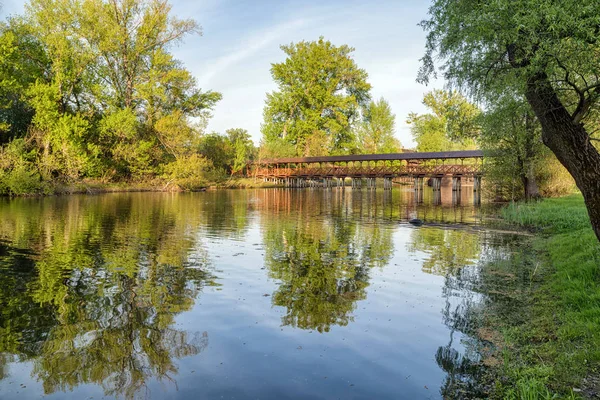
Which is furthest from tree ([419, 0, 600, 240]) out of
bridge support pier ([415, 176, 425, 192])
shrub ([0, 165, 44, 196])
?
bridge support pier ([415, 176, 425, 192])

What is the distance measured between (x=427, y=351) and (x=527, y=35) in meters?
6.26

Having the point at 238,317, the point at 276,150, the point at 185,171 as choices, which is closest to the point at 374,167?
the point at 276,150

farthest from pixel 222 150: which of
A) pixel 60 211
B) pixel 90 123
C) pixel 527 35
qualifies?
pixel 527 35

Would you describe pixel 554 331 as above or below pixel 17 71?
below

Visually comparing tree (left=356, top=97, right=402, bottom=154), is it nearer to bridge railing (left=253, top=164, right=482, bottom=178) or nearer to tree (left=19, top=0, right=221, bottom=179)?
bridge railing (left=253, top=164, right=482, bottom=178)

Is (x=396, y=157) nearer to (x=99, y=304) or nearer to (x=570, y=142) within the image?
(x=570, y=142)

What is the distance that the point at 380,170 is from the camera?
62844mm

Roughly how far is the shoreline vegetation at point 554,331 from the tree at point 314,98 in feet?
228

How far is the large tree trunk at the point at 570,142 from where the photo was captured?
7.83 meters

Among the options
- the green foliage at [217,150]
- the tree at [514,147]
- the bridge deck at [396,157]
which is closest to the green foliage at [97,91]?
the green foliage at [217,150]

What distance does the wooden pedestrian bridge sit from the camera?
53906 millimetres

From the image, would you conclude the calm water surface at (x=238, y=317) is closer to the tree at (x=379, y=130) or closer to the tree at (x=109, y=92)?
the tree at (x=109, y=92)

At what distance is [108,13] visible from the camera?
156 ft

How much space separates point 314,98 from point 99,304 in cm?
7472
